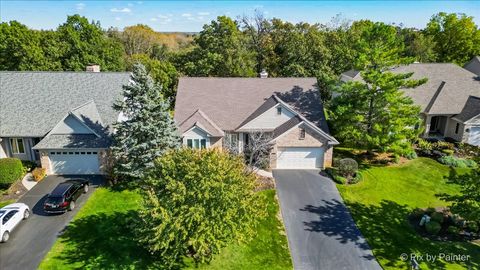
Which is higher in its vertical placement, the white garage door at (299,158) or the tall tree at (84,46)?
the tall tree at (84,46)

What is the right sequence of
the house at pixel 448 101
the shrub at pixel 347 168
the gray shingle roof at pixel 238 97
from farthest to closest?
1. the house at pixel 448 101
2. the gray shingle roof at pixel 238 97
3. the shrub at pixel 347 168

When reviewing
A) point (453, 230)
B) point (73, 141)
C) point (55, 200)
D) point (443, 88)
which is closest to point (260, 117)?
point (73, 141)

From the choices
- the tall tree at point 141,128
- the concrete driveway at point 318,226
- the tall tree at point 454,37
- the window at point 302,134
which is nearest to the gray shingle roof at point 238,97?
the window at point 302,134

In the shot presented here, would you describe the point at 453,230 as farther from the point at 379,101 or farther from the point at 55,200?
the point at 55,200

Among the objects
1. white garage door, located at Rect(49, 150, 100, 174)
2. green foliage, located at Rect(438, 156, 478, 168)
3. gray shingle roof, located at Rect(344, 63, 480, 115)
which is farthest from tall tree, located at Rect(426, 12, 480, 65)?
white garage door, located at Rect(49, 150, 100, 174)

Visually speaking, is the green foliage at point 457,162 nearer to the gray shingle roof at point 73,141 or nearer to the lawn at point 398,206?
the lawn at point 398,206

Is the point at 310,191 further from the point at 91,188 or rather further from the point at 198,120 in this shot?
the point at 91,188

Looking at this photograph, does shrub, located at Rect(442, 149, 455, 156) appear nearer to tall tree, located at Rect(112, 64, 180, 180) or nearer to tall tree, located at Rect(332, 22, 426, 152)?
tall tree, located at Rect(332, 22, 426, 152)
